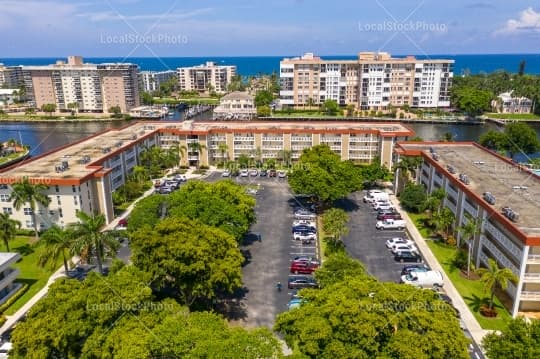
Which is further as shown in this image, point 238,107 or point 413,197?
point 238,107

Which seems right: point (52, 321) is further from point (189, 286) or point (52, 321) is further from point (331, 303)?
point (331, 303)

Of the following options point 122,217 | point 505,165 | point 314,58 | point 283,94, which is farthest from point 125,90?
point 505,165

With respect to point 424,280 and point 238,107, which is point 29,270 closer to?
point 424,280

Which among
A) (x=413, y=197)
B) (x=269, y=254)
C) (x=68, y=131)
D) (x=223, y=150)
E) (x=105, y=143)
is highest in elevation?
(x=105, y=143)

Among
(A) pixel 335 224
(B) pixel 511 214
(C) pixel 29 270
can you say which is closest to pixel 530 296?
(B) pixel 511 214

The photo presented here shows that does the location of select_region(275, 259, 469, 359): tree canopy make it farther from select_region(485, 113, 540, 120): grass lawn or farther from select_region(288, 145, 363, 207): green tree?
select_region(485, 113, 540, 120): grass lawn

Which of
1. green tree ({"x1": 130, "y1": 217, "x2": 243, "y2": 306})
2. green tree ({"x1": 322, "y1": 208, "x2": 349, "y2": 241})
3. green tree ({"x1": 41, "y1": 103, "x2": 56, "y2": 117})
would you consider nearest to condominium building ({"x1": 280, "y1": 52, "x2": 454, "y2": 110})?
green tree ({"x1": 41, "y1": 103, "x2": 56, "y2": 117})

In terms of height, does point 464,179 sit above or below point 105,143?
below
